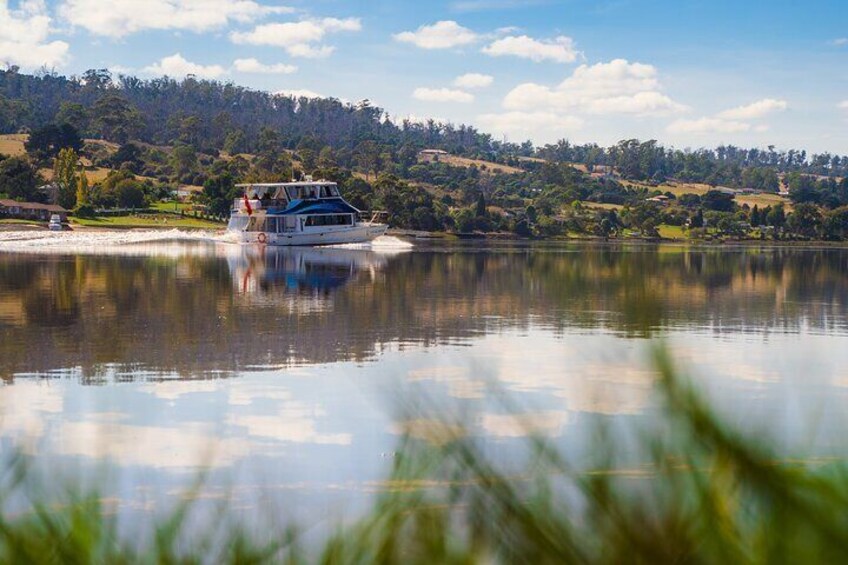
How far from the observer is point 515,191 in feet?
559

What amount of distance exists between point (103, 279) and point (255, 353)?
1788 centimetres

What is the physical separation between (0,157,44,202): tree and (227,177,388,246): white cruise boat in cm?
3935

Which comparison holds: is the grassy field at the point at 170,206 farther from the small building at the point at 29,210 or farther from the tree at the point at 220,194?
the small building at the point at 29,210

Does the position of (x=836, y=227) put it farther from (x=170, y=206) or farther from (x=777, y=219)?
(x=170, y=206)

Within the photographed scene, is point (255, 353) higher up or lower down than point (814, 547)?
lower down

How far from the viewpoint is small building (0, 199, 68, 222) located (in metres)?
95.2

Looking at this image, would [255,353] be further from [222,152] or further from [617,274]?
[222,152]

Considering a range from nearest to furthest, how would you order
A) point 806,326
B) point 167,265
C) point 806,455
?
point 806,455, point 806,326, point 167,265

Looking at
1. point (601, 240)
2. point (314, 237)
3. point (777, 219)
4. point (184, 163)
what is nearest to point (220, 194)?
point (184, 163)

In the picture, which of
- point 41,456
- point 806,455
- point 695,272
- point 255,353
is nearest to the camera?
point 806,455

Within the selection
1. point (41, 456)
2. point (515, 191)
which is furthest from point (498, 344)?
point (515, 191)

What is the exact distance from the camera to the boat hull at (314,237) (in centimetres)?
6877

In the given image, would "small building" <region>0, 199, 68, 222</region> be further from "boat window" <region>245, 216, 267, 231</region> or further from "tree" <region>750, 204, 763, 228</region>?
"tree" <region>750, 204, 763, 228</region>

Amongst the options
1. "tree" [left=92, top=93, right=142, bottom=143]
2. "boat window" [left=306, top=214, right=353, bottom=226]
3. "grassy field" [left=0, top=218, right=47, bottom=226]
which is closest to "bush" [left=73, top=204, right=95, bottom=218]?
"grassy field" [left=0, top=218, right=47, bottom=226]
